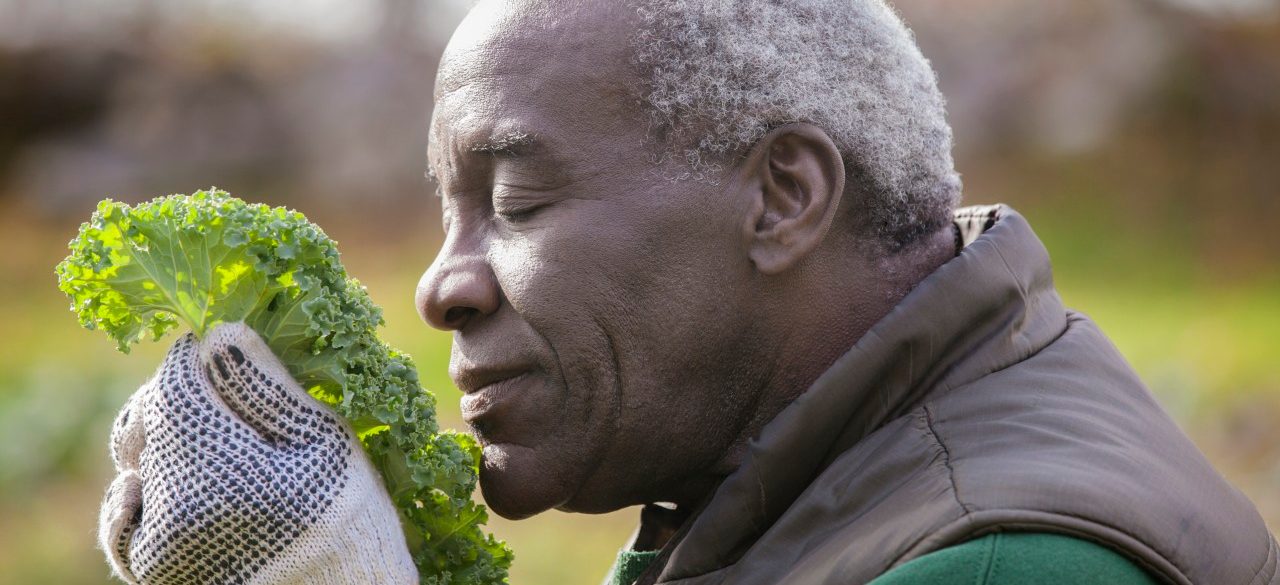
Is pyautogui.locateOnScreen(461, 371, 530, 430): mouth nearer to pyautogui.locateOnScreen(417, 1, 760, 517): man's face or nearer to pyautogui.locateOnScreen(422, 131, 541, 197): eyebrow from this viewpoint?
pyautogui.locateOnScreen(417, 1, 760, 517): man's face

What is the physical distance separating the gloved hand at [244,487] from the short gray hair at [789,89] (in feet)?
3.13

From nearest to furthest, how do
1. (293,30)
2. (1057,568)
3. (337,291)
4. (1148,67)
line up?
1. (1057,568)
2. (337,291)
3. (1148,67)
4. (293,30)

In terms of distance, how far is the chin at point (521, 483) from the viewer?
113 inches

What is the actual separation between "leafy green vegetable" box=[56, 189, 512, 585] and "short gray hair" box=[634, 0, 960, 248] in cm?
78

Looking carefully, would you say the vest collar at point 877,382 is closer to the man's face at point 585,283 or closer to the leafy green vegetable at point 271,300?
the man's face at point 585,283

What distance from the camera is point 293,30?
2052 cm

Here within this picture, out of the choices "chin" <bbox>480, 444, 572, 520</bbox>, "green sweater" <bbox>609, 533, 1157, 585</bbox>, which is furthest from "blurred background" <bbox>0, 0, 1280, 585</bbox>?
"green sweater" <bbox>609, 533, 1157, 585</bbox>

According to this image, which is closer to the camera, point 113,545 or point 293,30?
point 113,545

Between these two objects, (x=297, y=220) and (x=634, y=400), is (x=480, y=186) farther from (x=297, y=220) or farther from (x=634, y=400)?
(x=634, y=400)

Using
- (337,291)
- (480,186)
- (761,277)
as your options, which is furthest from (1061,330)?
(337,291)

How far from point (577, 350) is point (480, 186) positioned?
1.44 ft

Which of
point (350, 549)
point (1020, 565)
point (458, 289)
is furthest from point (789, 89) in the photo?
point (350, 549)

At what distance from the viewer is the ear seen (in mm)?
2773

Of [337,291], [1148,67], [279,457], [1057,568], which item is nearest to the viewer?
[1057,568]
